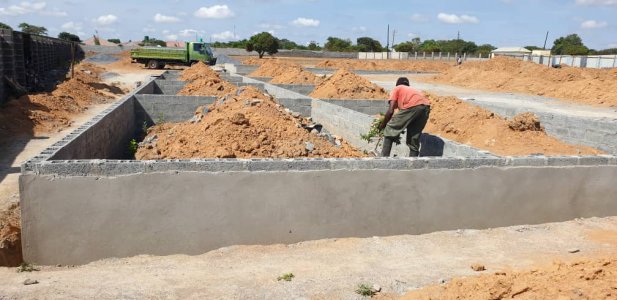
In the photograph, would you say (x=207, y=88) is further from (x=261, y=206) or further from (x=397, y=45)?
(x=397, y=45)

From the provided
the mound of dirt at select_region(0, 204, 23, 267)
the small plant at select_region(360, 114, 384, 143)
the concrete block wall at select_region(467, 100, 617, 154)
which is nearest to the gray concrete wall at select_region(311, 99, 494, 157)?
the small plant at select_region(360, 114, 384, 143)

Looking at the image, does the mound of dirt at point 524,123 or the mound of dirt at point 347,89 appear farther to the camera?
the mound of dirt at point 347,89

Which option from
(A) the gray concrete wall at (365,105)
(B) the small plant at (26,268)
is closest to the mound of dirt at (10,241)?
(B) the small plant at (26,268)

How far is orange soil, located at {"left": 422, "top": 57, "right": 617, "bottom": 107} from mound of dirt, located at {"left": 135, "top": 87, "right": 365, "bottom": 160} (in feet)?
52.9

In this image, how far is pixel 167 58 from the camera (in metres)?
34.6

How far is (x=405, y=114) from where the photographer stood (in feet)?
22.6

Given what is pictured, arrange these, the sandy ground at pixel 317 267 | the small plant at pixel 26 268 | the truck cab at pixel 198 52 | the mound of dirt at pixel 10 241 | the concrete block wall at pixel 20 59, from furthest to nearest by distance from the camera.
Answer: the truck cab at pixel 198 52 < the concrete block wall at pixel 20 59 < the mound of dirt at pixel 10 241 < the small plant at pixel 26 268 < the sandy ground at pixel 317 267

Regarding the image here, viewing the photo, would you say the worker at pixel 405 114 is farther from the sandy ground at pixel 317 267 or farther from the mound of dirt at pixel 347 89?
the mound of dirt at pixel 347 89

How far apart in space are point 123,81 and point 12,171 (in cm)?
1957

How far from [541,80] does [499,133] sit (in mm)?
18405

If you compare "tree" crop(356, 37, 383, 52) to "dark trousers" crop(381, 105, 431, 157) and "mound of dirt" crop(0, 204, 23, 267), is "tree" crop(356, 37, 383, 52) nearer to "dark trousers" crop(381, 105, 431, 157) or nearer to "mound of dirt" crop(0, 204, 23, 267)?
"dark trousers" crop(381, 105, 431, 157)

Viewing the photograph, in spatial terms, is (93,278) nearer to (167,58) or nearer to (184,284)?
(184,284)

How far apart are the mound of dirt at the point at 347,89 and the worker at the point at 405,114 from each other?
782 cm

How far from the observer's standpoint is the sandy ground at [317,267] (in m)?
4.05
